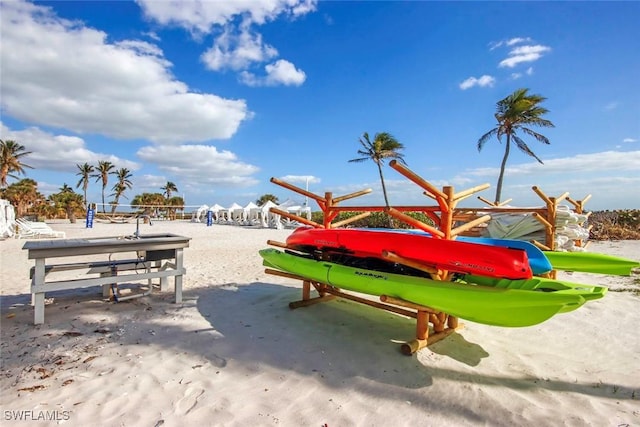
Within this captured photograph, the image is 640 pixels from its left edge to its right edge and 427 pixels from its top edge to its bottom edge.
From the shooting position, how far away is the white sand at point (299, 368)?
2283 millimetres

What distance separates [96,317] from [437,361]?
382 centimetres

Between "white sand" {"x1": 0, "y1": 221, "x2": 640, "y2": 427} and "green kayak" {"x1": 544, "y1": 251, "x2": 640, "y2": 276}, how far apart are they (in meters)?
0.64

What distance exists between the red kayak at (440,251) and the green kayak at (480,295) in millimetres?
167

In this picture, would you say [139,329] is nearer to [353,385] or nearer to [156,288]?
[156,288]

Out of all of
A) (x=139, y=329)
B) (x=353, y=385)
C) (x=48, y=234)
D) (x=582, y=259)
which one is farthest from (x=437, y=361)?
(x=48, y=234)

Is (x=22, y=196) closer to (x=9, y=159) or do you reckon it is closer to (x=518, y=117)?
(x=9, y=159)

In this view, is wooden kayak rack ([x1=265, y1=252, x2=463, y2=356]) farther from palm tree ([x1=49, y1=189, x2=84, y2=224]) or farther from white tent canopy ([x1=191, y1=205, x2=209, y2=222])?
palm tree ([x1=49, y1=189, x2=84, y2=224])

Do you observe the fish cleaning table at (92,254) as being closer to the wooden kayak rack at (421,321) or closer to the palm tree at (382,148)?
the wooden kayak rack at (421,321)

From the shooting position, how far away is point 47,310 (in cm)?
427

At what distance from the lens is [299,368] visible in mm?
2875

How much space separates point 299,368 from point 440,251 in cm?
160

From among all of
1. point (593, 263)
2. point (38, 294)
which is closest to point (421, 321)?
point (593, 263)

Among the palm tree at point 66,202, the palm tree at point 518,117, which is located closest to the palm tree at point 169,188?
the palm tree at point 66,202

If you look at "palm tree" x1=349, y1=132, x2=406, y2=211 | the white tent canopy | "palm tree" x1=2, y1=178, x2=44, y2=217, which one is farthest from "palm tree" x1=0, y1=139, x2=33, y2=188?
"palm tree" x1=349, y1=132, x2=406, y2=211
